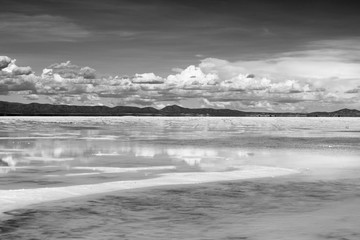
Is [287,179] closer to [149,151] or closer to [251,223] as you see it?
[251,223]

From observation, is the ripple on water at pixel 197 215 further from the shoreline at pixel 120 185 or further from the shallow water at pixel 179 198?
the shoreline at pixel 120 185

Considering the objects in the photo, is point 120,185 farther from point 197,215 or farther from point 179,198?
point 197,215

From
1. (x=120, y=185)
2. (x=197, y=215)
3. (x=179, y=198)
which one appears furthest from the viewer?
(x=120, y=185)

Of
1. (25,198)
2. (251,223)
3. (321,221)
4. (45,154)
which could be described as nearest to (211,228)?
(251,223)

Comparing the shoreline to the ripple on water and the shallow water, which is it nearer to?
the shallow water

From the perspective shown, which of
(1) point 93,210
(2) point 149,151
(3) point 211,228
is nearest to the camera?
(3) point 211,228

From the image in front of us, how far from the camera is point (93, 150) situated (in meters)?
37.5

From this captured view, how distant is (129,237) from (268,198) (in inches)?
281

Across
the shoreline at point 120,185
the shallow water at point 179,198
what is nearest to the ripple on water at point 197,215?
the shallow water at point 179,198

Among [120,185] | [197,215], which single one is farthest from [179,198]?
[120,185]

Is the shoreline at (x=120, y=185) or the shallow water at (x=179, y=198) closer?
the shallow water at (x=179, y=198)

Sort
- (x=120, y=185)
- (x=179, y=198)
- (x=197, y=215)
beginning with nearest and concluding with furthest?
(x=197, y=215), (x=179, y=198), (x=120, y=185)

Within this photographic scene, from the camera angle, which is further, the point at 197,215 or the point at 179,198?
the point at 179,198

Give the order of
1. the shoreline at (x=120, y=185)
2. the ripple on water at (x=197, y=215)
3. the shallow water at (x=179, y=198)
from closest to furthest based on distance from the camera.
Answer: the ripple on water at (x=197, y=215) → the shallow water at (x=179, y=198) → the shoreline at (x=120, y=185)
